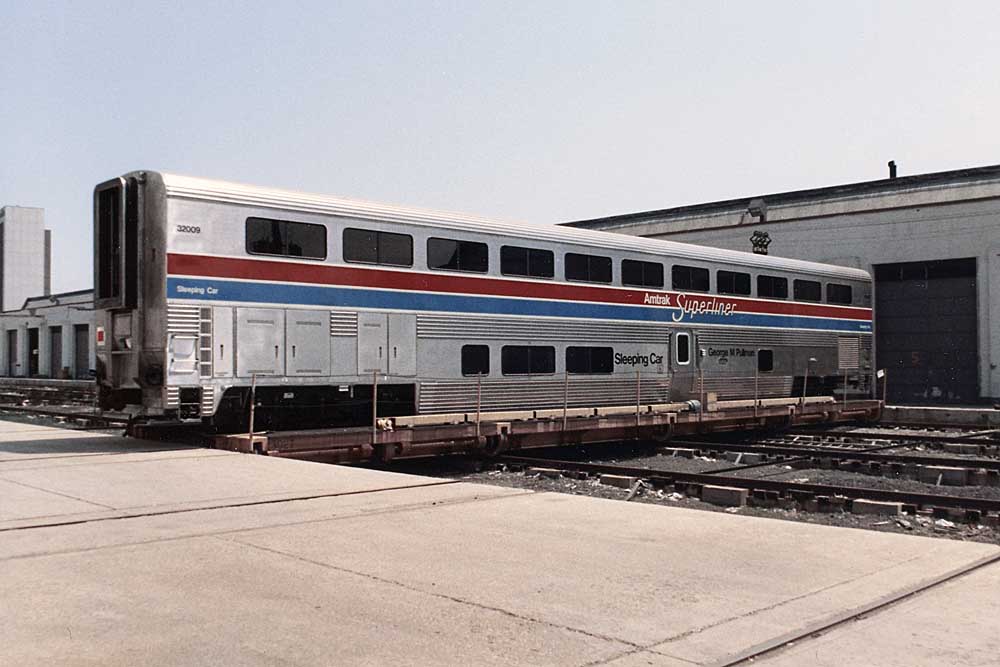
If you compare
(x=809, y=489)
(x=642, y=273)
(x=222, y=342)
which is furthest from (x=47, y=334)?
(x=809, y=489)

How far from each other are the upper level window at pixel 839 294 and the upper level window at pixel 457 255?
13269mm

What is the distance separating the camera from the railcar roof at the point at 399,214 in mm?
14922

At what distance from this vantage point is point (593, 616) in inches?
226

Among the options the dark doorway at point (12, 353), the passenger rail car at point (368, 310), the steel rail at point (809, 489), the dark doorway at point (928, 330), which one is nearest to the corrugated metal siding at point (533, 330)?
the passenger rail car at point (368, 310)

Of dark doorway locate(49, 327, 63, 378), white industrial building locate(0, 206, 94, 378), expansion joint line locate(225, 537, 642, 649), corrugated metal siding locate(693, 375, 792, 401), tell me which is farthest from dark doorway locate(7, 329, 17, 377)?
expansion joint line locate(225, 537, 642, 649)

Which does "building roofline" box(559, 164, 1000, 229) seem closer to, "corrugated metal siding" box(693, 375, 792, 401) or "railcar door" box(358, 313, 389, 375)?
"corrugated metal siding" box(693, 375, 792, 401)

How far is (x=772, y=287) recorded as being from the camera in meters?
25.3

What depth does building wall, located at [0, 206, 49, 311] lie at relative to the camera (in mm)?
87375

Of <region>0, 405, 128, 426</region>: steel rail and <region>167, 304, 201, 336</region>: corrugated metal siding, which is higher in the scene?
<region>167, 304, 201, 336</region>: corrugated metal siding

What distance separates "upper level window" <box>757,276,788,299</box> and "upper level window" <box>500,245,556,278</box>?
7.81 m

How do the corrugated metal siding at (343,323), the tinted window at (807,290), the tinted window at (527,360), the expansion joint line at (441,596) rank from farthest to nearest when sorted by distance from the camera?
the tinted window at (807,290) → the tinted window at (527,360) → the corrugated metal siding at (343,323) → the expansion joint line at (441,596)

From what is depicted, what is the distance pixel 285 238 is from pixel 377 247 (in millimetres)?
1752

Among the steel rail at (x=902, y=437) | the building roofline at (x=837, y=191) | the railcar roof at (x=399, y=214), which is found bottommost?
the steel rail at (x=902, y=437)

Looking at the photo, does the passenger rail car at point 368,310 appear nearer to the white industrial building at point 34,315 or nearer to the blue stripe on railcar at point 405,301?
the blue stripe on railcar at point 405,301
